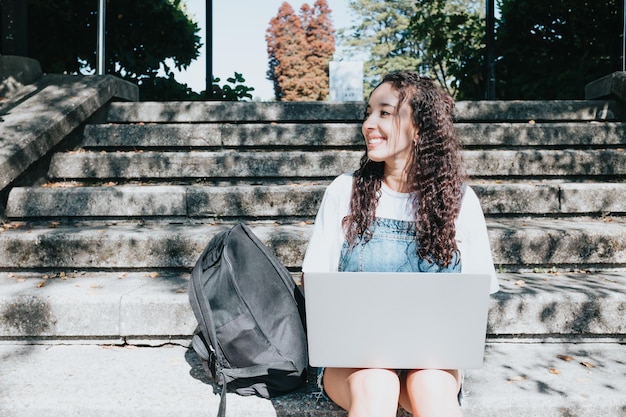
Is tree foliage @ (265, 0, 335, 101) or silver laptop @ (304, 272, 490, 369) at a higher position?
tree foliage @ (265, 0, 335, 101)

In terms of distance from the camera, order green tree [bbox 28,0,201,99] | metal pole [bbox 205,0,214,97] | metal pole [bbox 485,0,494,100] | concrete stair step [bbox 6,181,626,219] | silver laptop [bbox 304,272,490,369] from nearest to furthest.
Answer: silver laptop [bbox 304,272,490,369]
concrete stair step [bbox 6,181,626,219]
metal pole [bbox 485,0,494,100]
green tree [bbox 28,0,201,99]
metal pole [bbox 205,0,214,97]

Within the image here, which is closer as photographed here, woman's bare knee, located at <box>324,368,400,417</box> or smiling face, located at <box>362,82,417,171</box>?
woman's bare knee, located at <box>324,368,400,417</box>

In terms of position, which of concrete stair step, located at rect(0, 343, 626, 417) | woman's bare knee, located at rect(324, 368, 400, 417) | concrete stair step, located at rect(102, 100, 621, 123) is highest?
concrete stair step, located at rect(102, 100, 621, 123)

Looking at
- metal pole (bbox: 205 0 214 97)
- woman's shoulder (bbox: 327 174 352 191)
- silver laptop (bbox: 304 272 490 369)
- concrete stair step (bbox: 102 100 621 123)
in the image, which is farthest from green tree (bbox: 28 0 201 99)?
silver laptop (bbox: 304 272 490 369)

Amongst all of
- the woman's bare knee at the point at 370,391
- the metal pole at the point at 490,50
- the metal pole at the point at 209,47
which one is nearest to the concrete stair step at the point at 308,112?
the metal pole at the point at 490,50

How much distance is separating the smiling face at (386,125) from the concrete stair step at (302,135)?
2.08m

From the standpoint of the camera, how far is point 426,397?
62.6 inches

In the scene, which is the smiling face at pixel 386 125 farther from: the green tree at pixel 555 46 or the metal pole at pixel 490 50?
the green tree at pixel 555 46

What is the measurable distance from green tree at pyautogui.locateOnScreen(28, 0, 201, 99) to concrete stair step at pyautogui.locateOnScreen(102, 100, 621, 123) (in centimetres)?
253

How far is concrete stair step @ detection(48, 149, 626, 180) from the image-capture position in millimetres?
3615

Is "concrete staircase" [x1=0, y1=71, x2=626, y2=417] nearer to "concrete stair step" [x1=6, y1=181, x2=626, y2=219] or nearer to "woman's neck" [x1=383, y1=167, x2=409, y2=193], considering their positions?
"concrete stair step" [x1=6, y1=181, x2=626, y2=219]

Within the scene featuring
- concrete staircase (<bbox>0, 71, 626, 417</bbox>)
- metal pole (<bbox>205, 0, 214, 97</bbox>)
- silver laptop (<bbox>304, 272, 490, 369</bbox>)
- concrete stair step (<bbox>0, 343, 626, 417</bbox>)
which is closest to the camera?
silver laptop (<bbox>304, 272, 490, 369</bbox>)

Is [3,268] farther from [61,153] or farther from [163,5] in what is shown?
→ [163,5]

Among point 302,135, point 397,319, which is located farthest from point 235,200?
point 397,319
